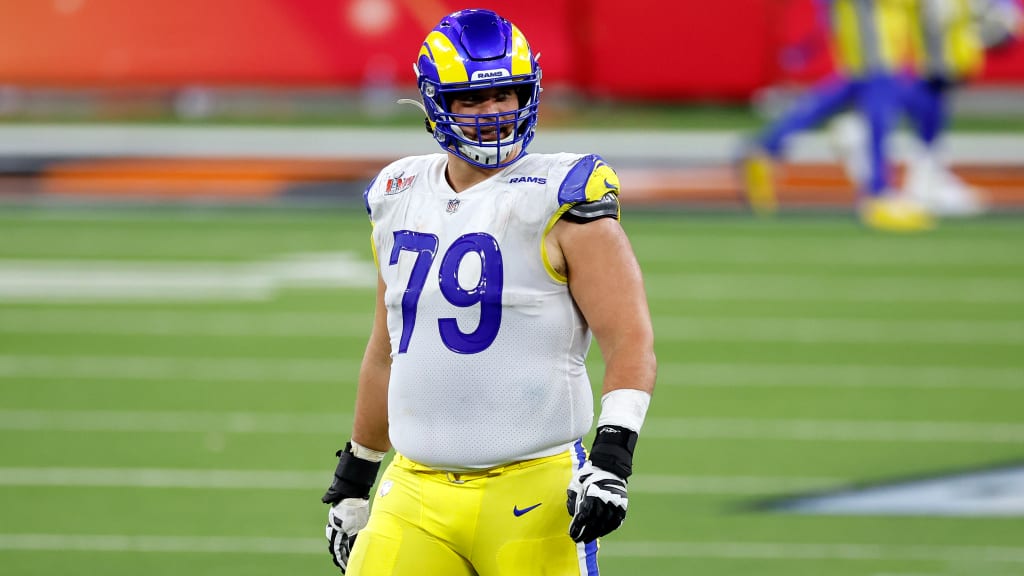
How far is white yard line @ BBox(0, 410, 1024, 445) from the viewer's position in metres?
7.05

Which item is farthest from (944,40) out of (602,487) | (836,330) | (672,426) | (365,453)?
(602,487)

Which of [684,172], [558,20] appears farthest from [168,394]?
[558,20]

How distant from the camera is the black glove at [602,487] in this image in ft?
9.99

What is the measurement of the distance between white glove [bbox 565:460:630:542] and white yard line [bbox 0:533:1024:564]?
2.50 m

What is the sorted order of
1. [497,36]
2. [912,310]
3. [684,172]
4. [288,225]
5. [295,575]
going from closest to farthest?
[497,36], [295,575], [912,310], [288,225], [684,172]

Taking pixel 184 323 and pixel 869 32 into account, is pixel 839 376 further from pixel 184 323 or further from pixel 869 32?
pixel 869 32

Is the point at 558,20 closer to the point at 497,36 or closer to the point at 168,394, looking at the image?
the point at 168,394

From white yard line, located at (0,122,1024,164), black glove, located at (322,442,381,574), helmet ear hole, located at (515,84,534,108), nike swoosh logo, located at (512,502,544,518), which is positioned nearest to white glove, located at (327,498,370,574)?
A: black glove, located at (322,442,381,574)

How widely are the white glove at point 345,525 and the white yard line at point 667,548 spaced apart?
202cm

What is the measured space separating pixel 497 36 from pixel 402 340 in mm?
607

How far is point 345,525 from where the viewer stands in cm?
363

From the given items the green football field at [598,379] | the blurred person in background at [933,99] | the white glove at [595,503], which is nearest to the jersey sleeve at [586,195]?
the white glove at [595,503]

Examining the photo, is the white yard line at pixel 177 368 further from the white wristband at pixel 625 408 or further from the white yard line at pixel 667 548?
the white wristband at pixel 625 408

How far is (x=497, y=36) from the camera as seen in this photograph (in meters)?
3.28
